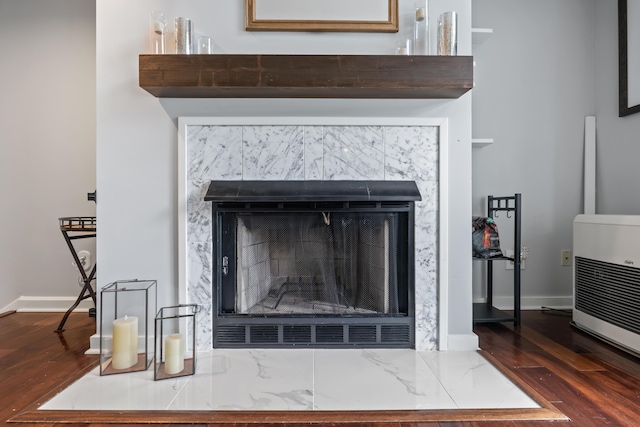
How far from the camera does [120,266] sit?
186 centimetres

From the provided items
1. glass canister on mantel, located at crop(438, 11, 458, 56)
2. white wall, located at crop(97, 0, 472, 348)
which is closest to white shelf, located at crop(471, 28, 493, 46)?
white wall, located at crop(97, 0, 472, 348)

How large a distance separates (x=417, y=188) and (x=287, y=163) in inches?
25.5

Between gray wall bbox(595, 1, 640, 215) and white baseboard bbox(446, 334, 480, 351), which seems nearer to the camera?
white baseboard bbox(446, 334, 480, 351)

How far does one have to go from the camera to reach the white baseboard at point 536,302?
2.47 m

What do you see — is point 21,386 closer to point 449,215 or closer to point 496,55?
point 449,215

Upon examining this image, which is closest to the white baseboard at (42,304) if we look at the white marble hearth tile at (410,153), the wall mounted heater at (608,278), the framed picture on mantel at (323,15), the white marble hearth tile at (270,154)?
the white marble hearth tile at (270,154)

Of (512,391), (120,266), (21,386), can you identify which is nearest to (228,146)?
(120,266)

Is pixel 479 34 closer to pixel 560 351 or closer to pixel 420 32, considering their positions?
pixel 420 32

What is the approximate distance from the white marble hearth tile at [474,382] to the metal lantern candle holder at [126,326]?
1289 millimetres

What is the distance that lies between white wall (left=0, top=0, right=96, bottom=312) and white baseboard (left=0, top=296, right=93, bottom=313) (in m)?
0.02

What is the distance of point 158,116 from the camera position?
186 cm

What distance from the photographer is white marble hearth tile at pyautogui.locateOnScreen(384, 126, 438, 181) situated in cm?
187

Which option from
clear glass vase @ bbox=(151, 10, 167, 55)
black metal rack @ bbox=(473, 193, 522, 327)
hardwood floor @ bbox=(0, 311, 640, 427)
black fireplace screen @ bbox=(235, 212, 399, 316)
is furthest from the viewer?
black metal rack @ bbox=(473, 193, 522, 327)

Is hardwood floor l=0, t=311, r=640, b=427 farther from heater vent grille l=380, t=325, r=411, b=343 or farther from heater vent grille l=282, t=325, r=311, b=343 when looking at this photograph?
heater vent grille l=282, t=325, r=311, b=343
